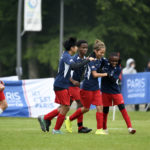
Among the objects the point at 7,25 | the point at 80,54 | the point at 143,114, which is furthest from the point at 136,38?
the point at 80,54

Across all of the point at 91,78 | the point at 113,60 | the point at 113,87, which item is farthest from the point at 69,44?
the point at 113,87

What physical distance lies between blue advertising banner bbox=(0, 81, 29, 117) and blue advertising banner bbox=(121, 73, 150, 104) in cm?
326

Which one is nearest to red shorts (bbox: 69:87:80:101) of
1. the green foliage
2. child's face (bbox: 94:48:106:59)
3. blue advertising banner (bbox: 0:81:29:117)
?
child's face (bbox: 94:48:106:59)

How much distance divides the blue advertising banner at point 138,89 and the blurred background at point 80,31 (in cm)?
1853

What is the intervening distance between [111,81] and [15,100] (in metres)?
6.87

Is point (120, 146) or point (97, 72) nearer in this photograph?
point (120, 146)

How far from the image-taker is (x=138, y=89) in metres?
19.7

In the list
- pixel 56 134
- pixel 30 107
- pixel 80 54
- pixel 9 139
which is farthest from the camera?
pixel 30 107

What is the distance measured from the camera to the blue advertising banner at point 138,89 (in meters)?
19.8

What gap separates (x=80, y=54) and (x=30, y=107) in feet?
20.2

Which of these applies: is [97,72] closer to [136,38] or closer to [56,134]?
[56,134]

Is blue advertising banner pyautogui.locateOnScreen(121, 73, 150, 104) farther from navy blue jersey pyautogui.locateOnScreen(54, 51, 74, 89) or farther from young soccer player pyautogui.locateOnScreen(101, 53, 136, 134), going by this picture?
navy blue jersey pyautogui.locateOnScreen(54, 51, 74, 89)

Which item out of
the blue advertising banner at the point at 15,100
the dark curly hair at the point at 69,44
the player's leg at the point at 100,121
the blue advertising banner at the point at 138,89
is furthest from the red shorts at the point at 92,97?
the blue advertising banner at the point at 138,89

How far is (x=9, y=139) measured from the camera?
435 inches
